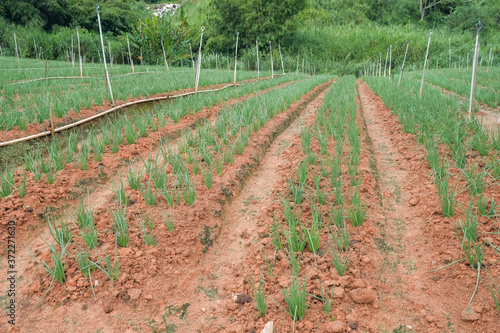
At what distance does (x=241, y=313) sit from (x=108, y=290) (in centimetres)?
81

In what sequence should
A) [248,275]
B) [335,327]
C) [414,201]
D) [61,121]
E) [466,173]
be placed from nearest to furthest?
1. [335,327]
2. [248,275]
3. [466,173]
4. [414,201]
5. [61,121]

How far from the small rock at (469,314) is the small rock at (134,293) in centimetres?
175

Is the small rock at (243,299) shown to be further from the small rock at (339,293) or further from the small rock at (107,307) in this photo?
the small rock at (107,307)

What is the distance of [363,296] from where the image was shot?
5.71 ft

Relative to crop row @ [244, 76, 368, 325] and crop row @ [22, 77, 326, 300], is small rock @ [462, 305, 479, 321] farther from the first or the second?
crop row @ [22, 77, 326, 300]

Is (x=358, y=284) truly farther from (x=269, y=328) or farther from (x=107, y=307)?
(x=107, y=307)

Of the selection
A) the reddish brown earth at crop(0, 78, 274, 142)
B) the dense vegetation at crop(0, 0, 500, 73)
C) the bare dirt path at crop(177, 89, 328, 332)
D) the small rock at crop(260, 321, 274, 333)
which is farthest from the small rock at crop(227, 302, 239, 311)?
the dense vegetation at crop(0, 0, 500, 73)

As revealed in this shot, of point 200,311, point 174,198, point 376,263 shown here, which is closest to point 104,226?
point 174,198

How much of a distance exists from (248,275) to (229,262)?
27 cm

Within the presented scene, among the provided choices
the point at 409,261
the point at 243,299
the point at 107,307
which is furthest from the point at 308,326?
the point at 107,307

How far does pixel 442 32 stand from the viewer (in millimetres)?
27406

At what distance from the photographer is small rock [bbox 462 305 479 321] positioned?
1.59 metres

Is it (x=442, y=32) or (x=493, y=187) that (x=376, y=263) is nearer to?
(x=493, y=187)

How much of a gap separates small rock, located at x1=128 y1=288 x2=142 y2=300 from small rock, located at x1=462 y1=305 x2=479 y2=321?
1.75 meters
